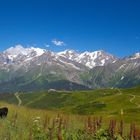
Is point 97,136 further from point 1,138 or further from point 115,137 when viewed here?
point 1,138

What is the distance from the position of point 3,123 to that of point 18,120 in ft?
6.87

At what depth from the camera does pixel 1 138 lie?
15289 mm

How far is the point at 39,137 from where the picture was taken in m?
16.8

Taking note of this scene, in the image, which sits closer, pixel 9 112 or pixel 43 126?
pixel 43 126

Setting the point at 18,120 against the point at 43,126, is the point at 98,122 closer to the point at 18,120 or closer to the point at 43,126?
the point at 43,126

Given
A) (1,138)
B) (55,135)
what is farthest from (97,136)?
(1,138)

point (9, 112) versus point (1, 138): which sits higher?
point (9, 112)

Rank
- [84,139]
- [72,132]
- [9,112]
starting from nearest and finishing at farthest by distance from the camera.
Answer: [84,139]
[72,132]
[9,112]

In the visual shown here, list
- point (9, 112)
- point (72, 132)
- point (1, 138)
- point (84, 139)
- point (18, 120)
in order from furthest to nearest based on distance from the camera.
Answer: point (9, 112) < point (18, 120) < point (72, 132) < point (84, 139) < point (1, 138)

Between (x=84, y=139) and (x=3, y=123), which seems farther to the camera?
(x=3, y=123)

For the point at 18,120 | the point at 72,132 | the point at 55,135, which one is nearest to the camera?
the point at 55,135

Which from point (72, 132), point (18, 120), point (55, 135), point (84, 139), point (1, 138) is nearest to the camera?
point (1, 138)

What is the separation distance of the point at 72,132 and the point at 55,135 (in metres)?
1.42

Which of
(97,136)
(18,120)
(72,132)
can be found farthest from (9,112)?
(97,136)
